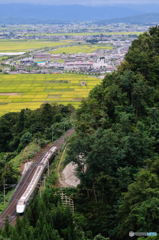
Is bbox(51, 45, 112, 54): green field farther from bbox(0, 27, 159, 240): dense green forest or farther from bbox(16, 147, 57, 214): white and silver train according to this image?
bbox(16, 147, 57, 214): white and silver train

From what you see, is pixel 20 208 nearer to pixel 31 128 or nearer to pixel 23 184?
pixel 23 184

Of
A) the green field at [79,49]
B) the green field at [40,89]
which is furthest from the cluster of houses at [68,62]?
the green field at [40,89]

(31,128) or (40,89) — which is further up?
(40,89)

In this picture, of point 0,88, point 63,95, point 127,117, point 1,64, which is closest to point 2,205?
point 127,117

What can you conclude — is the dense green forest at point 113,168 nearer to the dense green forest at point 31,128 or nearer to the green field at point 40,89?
the dense green forest at point 31,128

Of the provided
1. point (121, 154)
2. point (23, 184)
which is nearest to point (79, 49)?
point (23, 184)

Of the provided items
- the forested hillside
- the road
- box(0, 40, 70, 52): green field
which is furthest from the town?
the forested hillside
